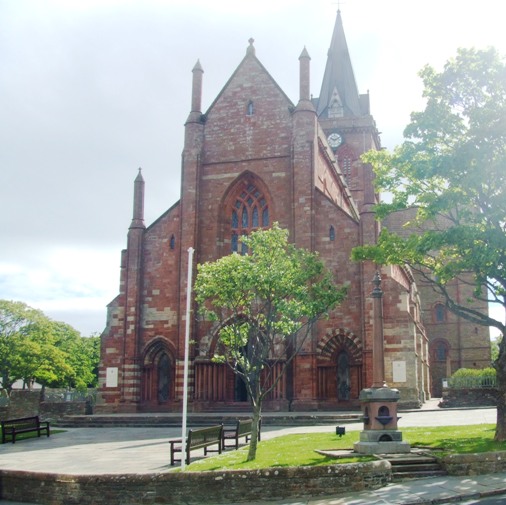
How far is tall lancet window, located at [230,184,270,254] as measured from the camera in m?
38.8

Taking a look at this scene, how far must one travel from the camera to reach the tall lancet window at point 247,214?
38781 millimetres

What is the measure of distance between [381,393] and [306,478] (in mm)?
4650

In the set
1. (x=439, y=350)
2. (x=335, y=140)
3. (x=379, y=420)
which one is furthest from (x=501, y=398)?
(x=335, y=140)

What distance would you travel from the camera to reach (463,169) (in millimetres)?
19875

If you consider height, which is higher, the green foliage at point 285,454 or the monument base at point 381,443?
the monument base at point 381,443

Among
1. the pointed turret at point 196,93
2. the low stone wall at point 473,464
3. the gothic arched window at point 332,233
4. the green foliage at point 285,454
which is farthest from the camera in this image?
the pointed turret at point 196,93

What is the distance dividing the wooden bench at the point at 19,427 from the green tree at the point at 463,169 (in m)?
15.7

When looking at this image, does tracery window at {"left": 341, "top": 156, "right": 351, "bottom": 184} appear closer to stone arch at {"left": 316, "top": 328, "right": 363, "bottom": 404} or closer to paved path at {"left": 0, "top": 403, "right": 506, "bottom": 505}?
stone arch at {"left": 316, "top": 328, "right": 363, "bottom": 404}

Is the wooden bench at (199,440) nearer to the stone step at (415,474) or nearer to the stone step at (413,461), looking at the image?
the stone step at (413,461)

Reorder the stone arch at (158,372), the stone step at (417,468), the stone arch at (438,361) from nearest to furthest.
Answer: the stone step at (417,468) → the stone arch at (158,372) → the stone arch at (438,361)

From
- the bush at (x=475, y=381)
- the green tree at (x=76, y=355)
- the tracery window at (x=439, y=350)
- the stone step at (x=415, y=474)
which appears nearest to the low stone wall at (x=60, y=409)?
the bush at (x=475, y=381)

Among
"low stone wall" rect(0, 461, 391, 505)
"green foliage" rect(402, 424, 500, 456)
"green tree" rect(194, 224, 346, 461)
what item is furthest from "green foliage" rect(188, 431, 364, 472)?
"green foliage" rect(402, 424, 500, 456)

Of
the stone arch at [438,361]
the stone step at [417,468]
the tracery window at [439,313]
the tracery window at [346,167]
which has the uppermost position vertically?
the tracery window at [346,167]

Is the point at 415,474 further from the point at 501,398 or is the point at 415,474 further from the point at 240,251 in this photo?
the point at 240,251
